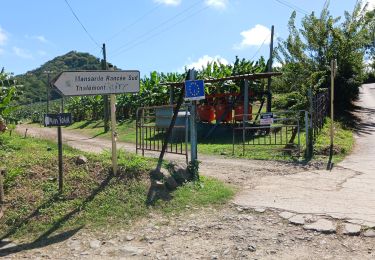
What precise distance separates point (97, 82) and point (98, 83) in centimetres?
3

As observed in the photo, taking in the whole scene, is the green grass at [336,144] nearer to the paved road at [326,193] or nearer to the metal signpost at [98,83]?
the paved road at [326,193]

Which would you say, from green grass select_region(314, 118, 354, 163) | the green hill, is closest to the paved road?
green grass select_region(314, 118, 354, 163)

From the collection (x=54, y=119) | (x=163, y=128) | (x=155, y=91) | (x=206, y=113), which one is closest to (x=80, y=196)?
(x=54, y=119)

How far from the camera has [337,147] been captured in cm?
1185

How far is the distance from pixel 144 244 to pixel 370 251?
2611 millimetres

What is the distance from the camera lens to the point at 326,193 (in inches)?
283

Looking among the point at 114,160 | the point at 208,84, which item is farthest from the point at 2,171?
the point at 208,84

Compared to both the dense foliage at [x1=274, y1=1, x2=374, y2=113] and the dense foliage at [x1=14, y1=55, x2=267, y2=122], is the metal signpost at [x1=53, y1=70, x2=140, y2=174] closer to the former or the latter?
the dense foliage at [x1=14, y1=55, x2=267, y2=122]

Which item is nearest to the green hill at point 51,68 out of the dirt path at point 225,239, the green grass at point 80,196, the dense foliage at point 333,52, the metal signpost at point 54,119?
the dense foliage at point 333,52

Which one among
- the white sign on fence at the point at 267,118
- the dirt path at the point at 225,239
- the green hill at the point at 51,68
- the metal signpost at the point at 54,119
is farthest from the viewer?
the green hill at the point at 51,68

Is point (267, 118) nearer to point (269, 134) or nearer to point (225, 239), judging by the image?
point (269, 134)

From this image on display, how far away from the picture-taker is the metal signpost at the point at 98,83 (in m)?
6.33

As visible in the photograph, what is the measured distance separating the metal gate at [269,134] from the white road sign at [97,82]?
18.8 ft

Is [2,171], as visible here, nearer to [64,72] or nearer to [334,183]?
[64,72]
